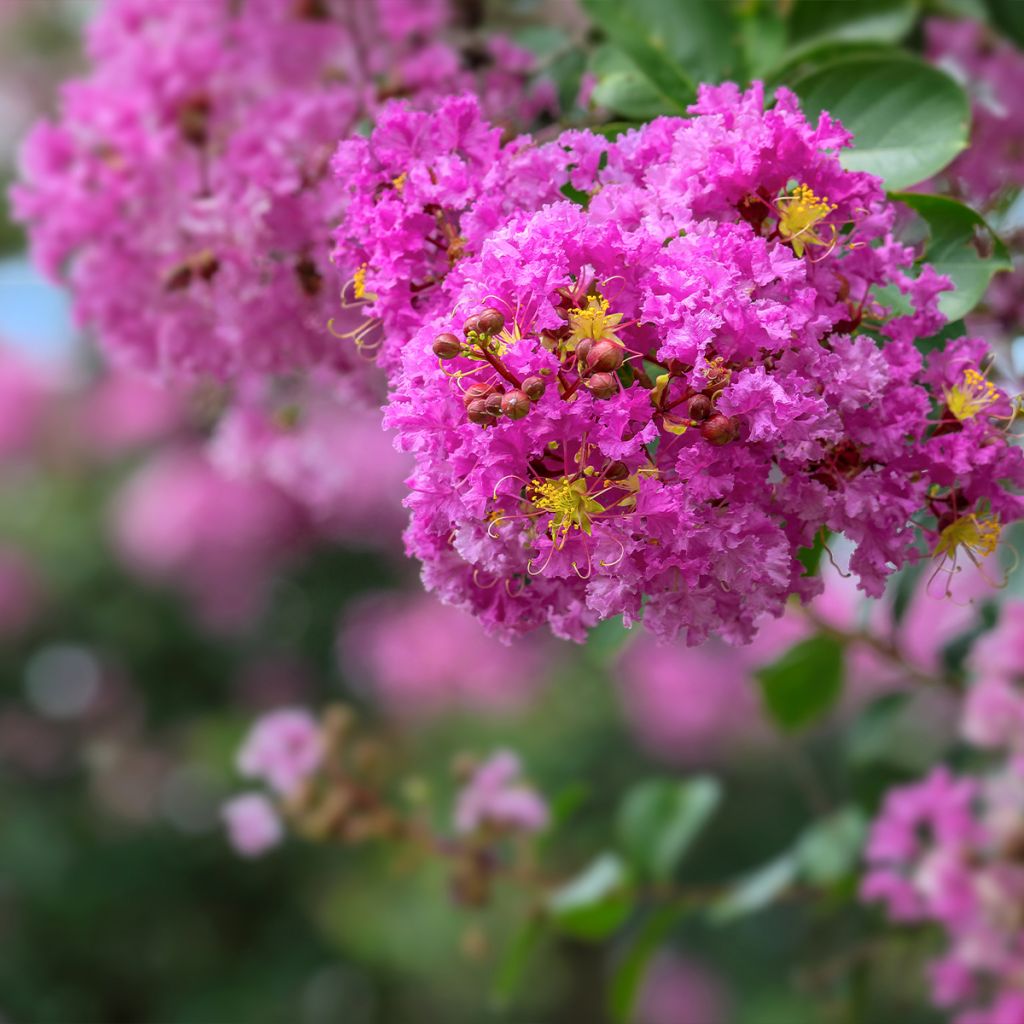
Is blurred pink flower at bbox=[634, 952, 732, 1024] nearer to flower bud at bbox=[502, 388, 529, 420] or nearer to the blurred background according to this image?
the blurred background

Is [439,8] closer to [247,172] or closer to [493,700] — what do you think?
[247,172]

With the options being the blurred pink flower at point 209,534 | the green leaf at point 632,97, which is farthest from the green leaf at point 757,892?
the blurred pink flower at point 209,534

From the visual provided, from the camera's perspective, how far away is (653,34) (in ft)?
2.98

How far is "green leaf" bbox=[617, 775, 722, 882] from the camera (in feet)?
4.10

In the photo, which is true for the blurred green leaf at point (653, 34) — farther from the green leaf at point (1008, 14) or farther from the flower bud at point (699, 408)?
the flower bud at point (699, 408)

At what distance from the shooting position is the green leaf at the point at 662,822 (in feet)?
4.10

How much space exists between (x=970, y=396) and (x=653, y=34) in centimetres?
42

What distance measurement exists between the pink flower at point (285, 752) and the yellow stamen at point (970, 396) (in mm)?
807

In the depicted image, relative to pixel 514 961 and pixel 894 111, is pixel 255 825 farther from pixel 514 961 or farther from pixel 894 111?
pixel 894 111

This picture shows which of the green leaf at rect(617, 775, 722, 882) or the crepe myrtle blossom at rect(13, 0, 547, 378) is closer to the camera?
the crepe myrtle blossom at rect(13, 0, 547, 378)

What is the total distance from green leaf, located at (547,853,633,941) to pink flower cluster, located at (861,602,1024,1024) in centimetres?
22

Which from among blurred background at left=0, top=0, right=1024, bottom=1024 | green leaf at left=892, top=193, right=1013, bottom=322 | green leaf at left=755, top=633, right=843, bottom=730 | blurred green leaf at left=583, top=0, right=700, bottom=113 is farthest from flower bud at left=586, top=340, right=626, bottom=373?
blurred background at left=0, top=0, right=1024, bottom=1024

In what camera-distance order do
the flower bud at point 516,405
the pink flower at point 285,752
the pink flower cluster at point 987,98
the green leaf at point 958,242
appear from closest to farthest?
the flower bud at point 516,405, the green leaf at point 958,242, the pink flower cluster at point 987,98, the pink flower at point 285,752

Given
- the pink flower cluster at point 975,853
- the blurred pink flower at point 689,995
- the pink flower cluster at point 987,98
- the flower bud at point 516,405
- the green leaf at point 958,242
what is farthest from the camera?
the blurred pink flower at point 689,995
